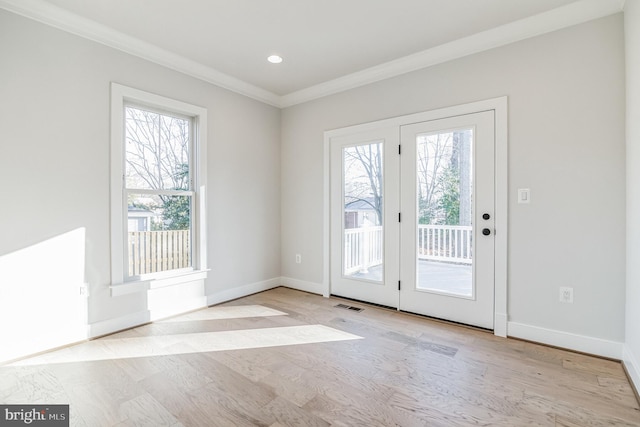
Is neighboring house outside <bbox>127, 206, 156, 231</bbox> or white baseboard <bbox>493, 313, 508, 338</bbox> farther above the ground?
neighboring house outside <bbox>127, 206, 156, 231</bbox>

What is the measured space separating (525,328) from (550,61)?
2231mm

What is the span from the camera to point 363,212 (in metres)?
3.66

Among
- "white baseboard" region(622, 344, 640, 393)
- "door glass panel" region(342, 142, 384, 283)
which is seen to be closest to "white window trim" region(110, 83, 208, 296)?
"door glass panel" region(342, 142, 384, 283)

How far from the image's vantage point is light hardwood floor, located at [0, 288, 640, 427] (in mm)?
1696

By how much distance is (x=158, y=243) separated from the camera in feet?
10.4

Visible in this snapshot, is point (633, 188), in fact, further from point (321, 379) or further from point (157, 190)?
point (157, 190)

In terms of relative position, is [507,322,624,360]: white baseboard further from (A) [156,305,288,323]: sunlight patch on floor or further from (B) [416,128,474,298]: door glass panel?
(A) [156,305,288,323]: sunlight patch on floor

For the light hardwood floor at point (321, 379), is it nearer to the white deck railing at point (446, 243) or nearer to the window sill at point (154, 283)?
the window sill at point (154, 283)

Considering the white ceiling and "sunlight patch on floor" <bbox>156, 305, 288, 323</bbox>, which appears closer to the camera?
the white ceiling

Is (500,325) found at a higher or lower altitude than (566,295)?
lower

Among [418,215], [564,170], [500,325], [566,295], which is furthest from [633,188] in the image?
[418,215]

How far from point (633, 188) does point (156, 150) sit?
3964 mm

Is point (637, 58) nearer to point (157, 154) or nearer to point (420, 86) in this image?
point (420, 86)

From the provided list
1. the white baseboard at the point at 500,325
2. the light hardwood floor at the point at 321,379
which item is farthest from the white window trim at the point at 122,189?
the white baseboard at the point at 500,325
